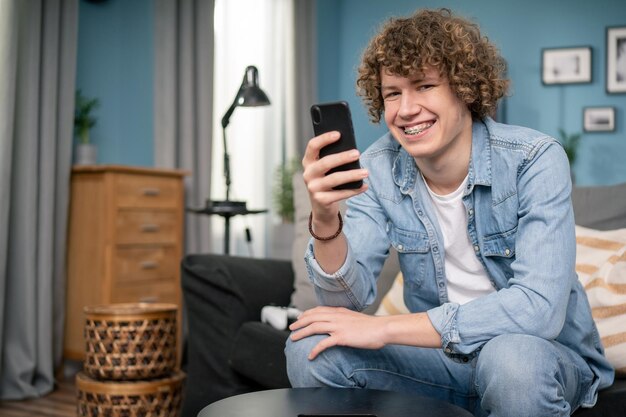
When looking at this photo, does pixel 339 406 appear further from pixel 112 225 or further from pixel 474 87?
pixel 112 225

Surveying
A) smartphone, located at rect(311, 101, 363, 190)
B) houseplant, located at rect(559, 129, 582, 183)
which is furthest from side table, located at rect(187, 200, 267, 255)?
houseplant, located at rect(559, 129, 582, 183)

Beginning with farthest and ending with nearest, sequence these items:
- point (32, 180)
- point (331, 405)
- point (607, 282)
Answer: point (32, 180) → point (607, 282) → point (331, 405)

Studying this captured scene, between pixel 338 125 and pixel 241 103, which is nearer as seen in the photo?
pixel 338 125

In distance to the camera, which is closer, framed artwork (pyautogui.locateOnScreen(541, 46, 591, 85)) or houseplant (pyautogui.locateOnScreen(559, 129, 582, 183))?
houseplant (pyautogui.locateOnScreen(559, 129, 582, 183))

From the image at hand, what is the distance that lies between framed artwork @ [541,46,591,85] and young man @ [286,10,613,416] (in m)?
4.58

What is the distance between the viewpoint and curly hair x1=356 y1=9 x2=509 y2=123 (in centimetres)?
145

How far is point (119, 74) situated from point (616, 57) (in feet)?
11.5

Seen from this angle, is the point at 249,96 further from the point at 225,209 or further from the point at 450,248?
the point at 450,248

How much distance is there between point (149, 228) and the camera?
12.3ft

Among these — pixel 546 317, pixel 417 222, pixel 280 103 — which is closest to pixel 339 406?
pixel 546 317

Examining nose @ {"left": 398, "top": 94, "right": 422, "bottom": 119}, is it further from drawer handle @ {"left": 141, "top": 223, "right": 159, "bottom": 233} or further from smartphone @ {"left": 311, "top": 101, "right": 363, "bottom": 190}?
drawer handle @ {"left": 141, "top": 223, "right": 159, "bottom": 233}

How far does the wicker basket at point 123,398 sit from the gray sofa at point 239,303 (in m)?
0.09

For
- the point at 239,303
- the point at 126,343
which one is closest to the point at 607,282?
the point at 239,303

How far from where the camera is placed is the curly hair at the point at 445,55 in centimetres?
145
